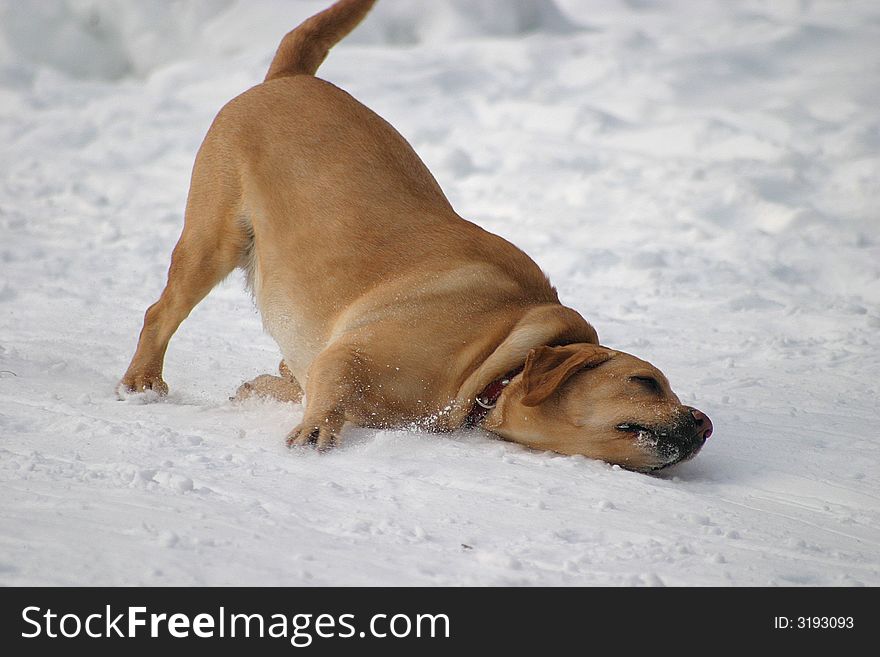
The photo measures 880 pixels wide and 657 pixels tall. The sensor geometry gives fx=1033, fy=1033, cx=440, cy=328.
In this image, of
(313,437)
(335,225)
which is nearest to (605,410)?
(313,437)

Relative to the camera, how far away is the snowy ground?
2.61m

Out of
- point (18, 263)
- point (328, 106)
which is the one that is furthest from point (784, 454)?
point (18, 263)

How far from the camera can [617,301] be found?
250 inches

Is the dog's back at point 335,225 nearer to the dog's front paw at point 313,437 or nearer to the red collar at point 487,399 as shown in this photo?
the red collar at point 487,399

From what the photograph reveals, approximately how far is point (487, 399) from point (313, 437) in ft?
2.05

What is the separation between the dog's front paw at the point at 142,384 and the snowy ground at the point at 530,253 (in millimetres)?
64

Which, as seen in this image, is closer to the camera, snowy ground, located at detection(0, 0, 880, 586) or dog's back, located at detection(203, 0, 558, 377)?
snowy ground, located at detection(0, 0, 880, 586)

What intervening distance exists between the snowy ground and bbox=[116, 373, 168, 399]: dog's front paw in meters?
0.06

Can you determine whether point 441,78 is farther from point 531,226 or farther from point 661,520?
point 661,520

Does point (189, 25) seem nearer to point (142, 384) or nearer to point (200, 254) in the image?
point (200, 254)

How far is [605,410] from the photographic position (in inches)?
135

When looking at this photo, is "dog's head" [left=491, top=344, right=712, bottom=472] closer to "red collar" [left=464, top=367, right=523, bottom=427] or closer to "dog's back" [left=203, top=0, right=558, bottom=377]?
"red collar" [left=464, top=367, right=523, bottom=427]

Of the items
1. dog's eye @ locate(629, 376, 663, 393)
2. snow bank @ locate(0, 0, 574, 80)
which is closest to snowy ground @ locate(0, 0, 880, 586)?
snow bank @ locate(0, 0, 574, 80)
